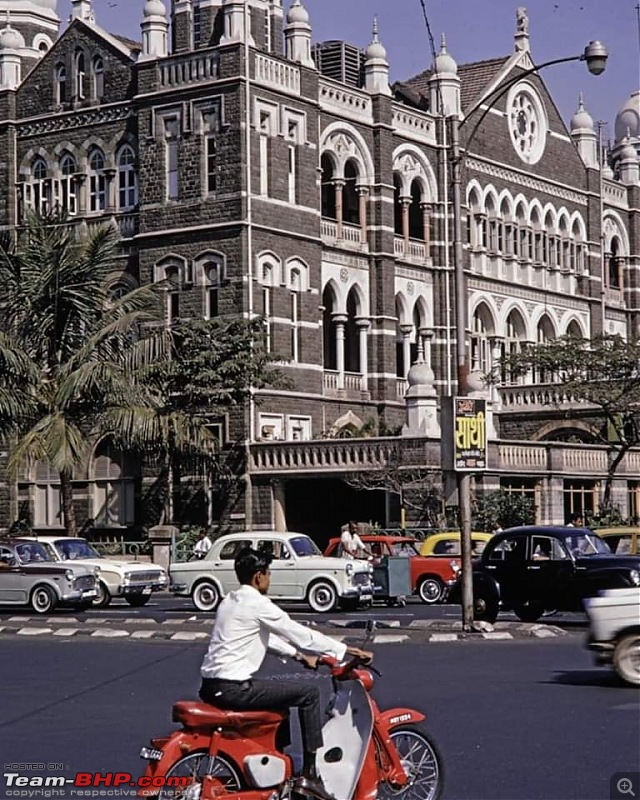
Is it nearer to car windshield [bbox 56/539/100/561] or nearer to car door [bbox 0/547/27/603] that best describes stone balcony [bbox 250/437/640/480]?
car windshield [bbox 56/539/100/561]

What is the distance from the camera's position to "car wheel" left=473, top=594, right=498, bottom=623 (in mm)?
25391

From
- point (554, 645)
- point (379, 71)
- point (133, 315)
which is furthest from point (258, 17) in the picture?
point (554, 645)

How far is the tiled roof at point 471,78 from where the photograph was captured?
206 feet

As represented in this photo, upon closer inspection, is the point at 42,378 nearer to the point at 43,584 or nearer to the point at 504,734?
the point at 43,584

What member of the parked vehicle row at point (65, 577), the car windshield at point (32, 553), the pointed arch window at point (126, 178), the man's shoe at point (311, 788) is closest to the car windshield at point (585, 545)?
the parked vehicle row at point (65, 577)

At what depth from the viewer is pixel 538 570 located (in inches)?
1007

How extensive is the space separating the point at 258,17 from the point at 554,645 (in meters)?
32.4

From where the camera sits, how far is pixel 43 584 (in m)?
30.0

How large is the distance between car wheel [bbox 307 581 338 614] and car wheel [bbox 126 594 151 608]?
14.8ft

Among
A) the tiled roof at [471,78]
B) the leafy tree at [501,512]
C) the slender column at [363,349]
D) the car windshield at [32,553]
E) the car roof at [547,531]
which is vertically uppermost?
the tiled roof at [471,78]

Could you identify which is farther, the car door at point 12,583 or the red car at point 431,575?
the red car at point 431,575

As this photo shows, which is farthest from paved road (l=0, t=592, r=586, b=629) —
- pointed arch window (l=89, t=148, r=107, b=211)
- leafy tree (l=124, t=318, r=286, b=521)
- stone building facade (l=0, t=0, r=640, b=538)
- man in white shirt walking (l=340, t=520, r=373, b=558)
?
pointed arch window (l=89, t=148, r=107, b=211)

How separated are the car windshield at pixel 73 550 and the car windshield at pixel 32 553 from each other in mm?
569

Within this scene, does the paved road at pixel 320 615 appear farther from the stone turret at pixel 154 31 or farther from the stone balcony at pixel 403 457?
the stone turret at pixel 154 31
